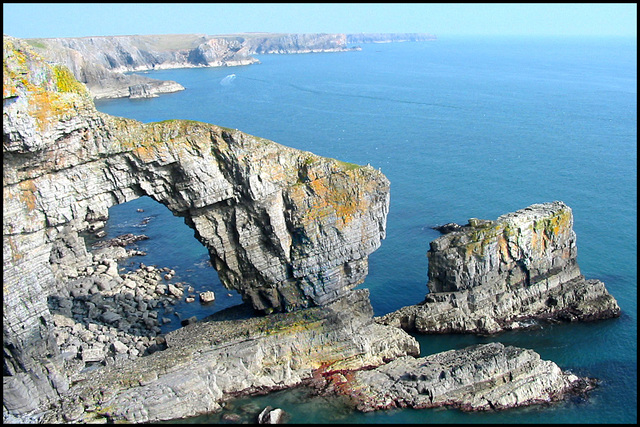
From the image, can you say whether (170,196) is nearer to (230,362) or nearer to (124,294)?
(230,362)

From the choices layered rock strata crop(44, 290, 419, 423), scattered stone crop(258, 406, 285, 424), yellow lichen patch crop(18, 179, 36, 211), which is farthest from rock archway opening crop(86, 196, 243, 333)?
yellow lichen patch crop(18, 179, 36, 211)

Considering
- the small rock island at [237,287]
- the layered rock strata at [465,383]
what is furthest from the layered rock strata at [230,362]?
the layered rock strata at [465,383]

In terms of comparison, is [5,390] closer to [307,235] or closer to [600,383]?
[307,235]

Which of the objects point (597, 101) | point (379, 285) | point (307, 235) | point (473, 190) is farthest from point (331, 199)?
point (597, 101)

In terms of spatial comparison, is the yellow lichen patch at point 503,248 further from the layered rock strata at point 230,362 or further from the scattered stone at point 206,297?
the scattered stone at point 206,297

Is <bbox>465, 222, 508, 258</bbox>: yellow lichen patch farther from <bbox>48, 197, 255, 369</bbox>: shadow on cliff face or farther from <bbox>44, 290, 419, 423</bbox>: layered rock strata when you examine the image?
<bbox>48, 197, 255, 369</bbox>: shadow on cliff face

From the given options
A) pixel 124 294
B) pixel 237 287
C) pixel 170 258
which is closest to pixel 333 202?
pixel 237 287
